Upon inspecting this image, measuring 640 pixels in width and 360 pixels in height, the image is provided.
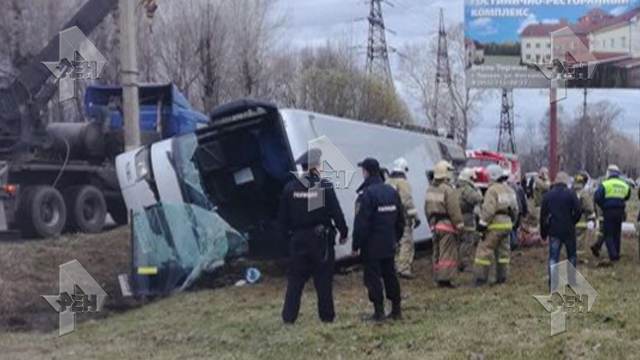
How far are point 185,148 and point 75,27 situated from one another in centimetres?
955

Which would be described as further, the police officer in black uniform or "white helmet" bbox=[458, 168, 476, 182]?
"white helmet" bbox=[458, 168, 476, 182]

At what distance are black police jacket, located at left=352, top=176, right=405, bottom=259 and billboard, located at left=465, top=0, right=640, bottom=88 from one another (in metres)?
17.1

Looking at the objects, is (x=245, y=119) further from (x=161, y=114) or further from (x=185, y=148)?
(x=161, y=114)

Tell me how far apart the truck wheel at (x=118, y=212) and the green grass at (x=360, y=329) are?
374 inches

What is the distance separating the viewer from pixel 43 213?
A: 1956 centimetres

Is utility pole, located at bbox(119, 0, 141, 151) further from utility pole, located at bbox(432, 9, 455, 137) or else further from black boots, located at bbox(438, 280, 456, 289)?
utility pole, located at bbox(432, 9, 455, 137)

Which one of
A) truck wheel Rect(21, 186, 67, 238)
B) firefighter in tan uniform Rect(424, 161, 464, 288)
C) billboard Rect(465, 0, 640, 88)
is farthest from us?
billboard Rect(465, 0, 640, 88)

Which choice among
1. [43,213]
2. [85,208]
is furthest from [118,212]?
[43,213]

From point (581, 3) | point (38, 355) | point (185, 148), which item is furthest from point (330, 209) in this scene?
point (581, 3)

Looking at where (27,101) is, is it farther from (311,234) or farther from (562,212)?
(562,212)

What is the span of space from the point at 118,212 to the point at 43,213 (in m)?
3.42

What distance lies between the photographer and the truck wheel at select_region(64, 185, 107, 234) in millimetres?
20609

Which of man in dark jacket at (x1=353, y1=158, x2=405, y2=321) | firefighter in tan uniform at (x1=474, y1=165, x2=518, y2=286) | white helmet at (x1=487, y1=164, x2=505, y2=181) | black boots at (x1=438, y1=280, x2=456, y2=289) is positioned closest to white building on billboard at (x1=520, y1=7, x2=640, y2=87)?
white helmet at (x1=487, y1=164, x2=505, y2=181)

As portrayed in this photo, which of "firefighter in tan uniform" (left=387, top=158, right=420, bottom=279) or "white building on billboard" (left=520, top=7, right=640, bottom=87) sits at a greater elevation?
"white building on billboard" (left=520, top=7, right=640, bottom=87)
